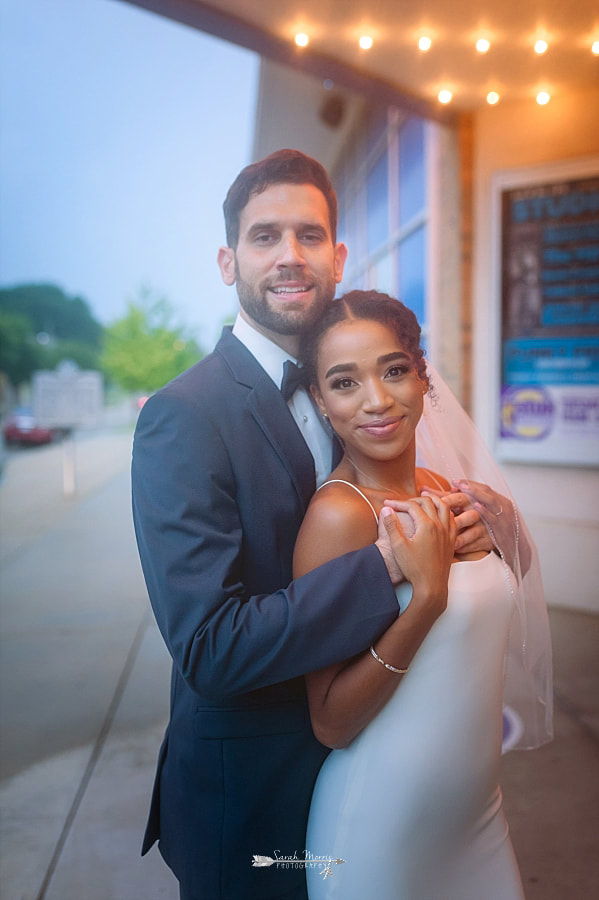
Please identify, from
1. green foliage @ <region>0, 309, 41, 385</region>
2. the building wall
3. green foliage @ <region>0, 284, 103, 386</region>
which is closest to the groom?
the building wall

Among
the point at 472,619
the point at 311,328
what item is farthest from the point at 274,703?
the point at 311,328

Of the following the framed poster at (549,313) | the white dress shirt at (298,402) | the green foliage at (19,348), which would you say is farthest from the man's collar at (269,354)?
the green foliage at (19,348)

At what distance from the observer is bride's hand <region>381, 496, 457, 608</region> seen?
3.42 ft

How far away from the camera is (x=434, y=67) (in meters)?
3.85

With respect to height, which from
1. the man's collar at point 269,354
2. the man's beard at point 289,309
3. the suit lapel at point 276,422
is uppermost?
the man's beard at point 289,309

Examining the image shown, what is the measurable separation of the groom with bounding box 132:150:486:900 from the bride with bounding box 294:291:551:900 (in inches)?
2.3

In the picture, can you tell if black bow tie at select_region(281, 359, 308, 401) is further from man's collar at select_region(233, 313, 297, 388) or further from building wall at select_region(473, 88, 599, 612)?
building wall at select_region(473, 88, 599, 612)

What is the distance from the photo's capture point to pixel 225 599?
3.43 feet

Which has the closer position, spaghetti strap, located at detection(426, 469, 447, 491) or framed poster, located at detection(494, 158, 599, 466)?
spaghetti strap, located at detection(426, 469, 447, 491)

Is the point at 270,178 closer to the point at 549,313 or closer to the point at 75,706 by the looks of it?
the point at 75,706

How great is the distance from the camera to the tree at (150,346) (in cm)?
184

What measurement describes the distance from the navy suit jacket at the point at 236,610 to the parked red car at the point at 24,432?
7019 mm

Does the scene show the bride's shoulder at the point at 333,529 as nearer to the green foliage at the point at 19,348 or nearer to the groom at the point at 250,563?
the groom at the point at 250,563

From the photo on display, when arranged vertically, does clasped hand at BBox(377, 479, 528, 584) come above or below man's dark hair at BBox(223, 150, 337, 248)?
below
